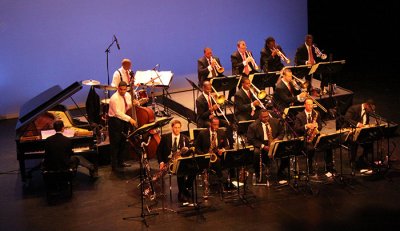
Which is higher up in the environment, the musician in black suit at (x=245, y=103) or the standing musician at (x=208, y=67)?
the standing musician at (x=208, y=67)

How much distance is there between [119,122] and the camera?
11922 mm

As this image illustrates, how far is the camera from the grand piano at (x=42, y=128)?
437 inches

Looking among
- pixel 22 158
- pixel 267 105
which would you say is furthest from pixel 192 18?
pixel 22 158

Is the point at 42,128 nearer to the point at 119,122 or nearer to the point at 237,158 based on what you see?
the point at 119,122

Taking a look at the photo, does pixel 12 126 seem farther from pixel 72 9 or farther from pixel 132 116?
pixel 132 116

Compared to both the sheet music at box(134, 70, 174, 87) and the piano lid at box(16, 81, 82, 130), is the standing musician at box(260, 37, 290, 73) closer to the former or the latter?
the sheet music at box(134, 70, 174, 87)

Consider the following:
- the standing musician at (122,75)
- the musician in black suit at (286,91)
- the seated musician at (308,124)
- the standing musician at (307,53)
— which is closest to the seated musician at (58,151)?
the standing musician at (122,75)

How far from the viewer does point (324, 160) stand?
12.3m

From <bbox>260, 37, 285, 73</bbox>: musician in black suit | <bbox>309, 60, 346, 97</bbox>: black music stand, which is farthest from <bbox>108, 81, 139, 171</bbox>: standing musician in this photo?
<bbox>309, 60, 346, 97</bbox>: black music stand

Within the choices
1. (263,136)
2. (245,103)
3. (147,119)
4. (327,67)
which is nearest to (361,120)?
(263,136)

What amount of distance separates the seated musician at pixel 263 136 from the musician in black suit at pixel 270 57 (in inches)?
123

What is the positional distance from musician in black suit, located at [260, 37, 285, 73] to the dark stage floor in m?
3.34

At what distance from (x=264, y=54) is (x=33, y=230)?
264 inches

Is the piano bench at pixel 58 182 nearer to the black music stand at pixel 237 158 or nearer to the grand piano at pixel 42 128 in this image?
the grand piano at pixel 42 128
